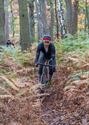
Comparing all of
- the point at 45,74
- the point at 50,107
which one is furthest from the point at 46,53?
the point at 50,107

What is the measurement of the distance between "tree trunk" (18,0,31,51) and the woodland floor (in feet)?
19.8

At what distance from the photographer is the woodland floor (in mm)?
7340

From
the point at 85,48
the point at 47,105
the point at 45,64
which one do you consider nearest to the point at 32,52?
the point at 85,48

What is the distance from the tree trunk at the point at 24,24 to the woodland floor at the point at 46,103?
19.8 ft

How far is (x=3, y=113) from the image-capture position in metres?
7.28

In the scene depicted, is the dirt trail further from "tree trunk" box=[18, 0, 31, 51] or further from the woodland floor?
"tree trunk" box=[18, 0, 31, 51]

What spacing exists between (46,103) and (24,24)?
28.6 feet

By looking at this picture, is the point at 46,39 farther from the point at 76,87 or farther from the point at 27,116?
the point at 27,116

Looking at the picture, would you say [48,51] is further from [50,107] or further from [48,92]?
[50,107]

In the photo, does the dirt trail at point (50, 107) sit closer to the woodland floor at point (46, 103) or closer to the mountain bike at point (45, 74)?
the woodland floor at point (46, 103)

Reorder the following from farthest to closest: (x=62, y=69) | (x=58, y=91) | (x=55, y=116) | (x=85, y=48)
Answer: (x=85, y=48) < (x=62, y=69) < (x=58, y=91) < (x=55, y=116)

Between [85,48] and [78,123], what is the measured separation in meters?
7.03

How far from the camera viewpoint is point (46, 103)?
10.3 metres

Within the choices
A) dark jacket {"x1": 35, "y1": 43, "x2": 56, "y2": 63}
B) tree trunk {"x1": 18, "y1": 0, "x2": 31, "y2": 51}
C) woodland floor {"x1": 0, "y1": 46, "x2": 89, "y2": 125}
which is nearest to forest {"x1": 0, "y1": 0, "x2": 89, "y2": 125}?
woodland floor {"x1": 0, "y1": 46, "x2": 89, "y2": 125}
